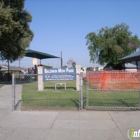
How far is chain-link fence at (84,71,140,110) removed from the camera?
9.33 metres

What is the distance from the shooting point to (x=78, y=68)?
54.8 feet

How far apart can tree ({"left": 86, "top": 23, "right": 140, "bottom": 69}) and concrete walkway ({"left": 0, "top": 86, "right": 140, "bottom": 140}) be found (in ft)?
133

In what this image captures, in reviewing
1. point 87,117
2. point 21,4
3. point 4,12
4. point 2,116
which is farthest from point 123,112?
point 21,4

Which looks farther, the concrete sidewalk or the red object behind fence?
the red object behind fence

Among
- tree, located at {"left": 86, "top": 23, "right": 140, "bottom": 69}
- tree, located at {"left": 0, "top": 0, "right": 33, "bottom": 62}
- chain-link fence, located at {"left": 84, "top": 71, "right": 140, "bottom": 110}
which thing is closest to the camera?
chain-link fence, located at {"left": 84, "top": 71, "right": 140, "bottom": 110}

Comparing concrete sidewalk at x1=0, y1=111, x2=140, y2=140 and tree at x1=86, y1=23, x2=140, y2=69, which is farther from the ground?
tree at x1=86, y1=23, x2=140, y2=69

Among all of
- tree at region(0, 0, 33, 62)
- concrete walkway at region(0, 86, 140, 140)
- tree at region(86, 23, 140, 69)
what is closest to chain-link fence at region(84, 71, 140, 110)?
concrete walkway at region(0, 86, 140, 140)

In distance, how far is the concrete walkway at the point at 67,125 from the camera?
19.2 ft

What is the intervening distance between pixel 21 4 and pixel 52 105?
16.0 meters

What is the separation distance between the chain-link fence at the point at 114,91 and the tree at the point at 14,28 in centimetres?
891

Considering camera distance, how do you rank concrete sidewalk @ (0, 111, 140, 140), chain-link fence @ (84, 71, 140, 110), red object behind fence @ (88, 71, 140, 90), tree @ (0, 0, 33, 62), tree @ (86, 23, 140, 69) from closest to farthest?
concrete sidewalk @ (0, 111, 140, 140)
chain-link fence @ (84, 71, 140, 110)
red object behind fence @ (88, 71, 140, 90)
tree @ (0, 0, 33, 62)
tree @ (86, 23, 140, 69)

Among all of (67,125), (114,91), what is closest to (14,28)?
(114,91)

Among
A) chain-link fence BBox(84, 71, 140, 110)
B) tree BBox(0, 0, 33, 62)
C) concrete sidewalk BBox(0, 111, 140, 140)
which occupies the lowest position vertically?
concrete sidewalk BBox(0, 111, 140, 140)

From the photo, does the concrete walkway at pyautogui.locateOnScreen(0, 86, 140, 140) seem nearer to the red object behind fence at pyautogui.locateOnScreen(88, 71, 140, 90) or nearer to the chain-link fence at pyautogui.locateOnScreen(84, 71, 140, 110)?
the chain-link fence at pyautogui.locateOnScreen(84, 71, 140, 110)
